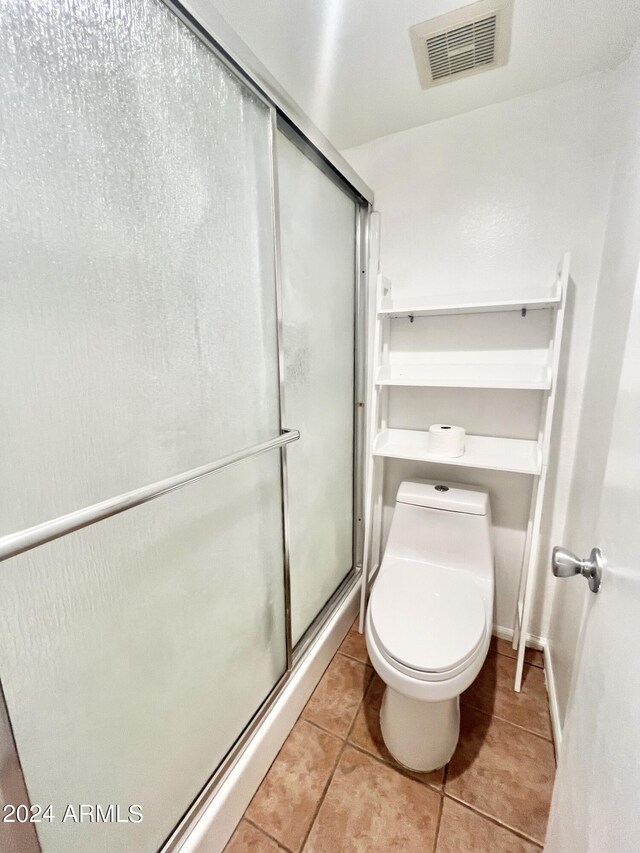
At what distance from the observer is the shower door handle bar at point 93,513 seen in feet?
1.53

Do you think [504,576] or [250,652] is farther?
[504,576]

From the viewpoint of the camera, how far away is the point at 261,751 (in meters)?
1.09

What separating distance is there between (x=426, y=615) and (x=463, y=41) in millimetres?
1747

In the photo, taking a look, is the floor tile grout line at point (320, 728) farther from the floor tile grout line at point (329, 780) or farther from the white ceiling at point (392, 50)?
the white ceiling at point (392, 50)

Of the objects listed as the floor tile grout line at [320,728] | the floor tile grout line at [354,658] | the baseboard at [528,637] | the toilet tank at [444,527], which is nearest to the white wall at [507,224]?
the baseboard at [528,637]

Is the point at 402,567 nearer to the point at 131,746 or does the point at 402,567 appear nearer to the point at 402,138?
the point at 131,746

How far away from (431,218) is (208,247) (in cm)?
104

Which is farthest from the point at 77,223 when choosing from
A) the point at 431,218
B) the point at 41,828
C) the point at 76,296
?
the point at 431,218

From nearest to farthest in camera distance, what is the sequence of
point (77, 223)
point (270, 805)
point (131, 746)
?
point (77, 223) → point (131, 746) → point (270, 805)

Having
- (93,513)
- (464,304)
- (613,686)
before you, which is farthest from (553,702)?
(93,513)

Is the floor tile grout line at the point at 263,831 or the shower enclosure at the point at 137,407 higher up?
the shower enclosure at the point at 137,407

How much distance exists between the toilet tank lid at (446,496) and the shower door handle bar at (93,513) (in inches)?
33.4

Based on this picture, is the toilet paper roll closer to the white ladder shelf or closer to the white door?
the white ladder shelf

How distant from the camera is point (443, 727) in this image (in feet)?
3.64
